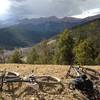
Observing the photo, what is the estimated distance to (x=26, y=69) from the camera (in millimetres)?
23203

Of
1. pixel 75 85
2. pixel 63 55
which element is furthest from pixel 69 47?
pixel 75 85

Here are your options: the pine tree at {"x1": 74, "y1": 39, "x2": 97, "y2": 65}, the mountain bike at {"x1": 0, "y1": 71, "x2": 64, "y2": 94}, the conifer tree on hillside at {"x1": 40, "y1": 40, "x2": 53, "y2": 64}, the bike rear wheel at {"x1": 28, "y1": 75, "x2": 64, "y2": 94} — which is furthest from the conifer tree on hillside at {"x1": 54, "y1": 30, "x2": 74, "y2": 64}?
the mountain bike at {"x1": 0, "y1": 71, "x2": 64, "y2": 94}

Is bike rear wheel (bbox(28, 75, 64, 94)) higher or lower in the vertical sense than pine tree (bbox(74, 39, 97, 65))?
higher

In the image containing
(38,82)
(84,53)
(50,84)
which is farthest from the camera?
(84,53)

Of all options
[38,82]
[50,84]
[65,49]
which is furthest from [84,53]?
[38,82]

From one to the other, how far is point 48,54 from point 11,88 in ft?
420

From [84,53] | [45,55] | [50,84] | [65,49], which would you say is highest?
[50,84]

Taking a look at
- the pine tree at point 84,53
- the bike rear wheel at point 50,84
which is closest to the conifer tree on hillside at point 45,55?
the pine tree at point 84,53

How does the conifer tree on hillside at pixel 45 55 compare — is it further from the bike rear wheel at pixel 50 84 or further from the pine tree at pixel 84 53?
the bike rear wheel at pixel 50 84

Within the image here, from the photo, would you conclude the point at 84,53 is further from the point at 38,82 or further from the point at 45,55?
the point at 38,82

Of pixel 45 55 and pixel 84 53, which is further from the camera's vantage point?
pixel 45 55

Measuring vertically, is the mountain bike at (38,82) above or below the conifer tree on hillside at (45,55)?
above

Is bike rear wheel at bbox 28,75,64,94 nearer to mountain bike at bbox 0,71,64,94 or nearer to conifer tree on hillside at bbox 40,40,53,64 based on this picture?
mountain bike at bbox 0,71,64,94

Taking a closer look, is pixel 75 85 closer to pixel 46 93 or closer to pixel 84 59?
pixel 46 93
